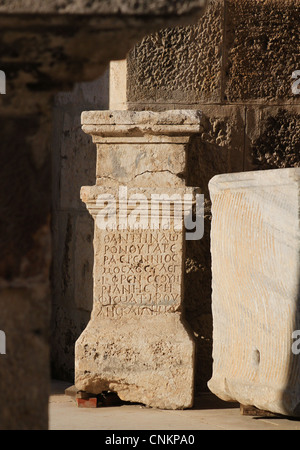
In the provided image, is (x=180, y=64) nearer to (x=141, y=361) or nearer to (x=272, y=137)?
(x=272, y=137)

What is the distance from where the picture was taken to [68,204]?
255 inches

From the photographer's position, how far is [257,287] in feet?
14.0

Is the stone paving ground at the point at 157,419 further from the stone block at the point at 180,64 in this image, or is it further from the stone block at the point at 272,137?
the stone block at the point at 180,64

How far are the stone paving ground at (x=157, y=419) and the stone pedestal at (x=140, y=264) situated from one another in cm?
12

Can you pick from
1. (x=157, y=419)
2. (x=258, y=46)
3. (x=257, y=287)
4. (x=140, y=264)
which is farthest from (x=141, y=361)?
(x=258, y=46)

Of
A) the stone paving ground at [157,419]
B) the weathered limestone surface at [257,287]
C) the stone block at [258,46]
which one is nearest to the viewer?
the weathered limestone surface at [257,287]

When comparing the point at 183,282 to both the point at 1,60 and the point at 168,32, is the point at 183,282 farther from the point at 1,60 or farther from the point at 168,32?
the point at 1,60

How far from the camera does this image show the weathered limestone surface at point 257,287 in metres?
4.07

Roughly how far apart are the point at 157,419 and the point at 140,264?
0.88 m

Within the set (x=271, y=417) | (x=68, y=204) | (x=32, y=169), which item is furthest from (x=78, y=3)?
(x=68, y=204)

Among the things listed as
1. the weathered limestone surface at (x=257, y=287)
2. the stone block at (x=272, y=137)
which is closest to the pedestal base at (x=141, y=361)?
the weathered limestone surface at (x=257, y=287)

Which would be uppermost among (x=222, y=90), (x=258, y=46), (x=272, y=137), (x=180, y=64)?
(x=258, y=46)

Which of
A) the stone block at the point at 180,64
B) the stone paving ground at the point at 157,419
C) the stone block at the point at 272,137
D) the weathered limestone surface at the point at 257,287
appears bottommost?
the stone paving ground at the point at 157,419

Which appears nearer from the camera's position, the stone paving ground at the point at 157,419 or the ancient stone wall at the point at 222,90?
the stone paving ground at the point at 157,419
